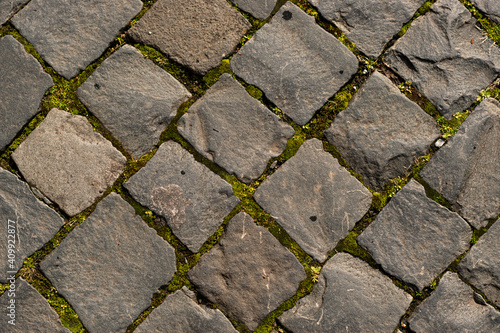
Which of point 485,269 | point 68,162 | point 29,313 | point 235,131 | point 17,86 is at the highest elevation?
point 485,269

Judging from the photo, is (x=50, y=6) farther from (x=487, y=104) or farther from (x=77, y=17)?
(x=487, y=104)

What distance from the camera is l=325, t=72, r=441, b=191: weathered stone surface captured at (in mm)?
2104

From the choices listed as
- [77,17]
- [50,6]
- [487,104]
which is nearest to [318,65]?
[487,104]

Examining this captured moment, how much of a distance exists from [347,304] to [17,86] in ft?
7.16

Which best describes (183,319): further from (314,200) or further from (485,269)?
(485,269)

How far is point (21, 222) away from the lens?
2082 millimetres

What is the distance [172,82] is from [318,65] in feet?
2.71

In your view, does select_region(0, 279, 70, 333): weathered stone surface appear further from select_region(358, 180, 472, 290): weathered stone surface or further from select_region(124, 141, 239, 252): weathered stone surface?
select_region(358, 180, 472, 290): weathered stone surface

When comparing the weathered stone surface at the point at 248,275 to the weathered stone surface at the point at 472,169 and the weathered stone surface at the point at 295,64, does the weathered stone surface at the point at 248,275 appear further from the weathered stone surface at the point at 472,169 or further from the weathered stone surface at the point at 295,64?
the weathered stone surface at the point at 472,169

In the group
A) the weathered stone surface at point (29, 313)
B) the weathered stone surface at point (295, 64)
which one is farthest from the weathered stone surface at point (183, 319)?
the weathered stone surface at point (295, 64)

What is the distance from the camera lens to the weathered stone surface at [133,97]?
6.90 feet

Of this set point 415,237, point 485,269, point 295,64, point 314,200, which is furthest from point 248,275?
point 485,269

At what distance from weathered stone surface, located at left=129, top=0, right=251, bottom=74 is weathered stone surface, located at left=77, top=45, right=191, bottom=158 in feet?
0.43

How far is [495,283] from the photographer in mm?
2100
